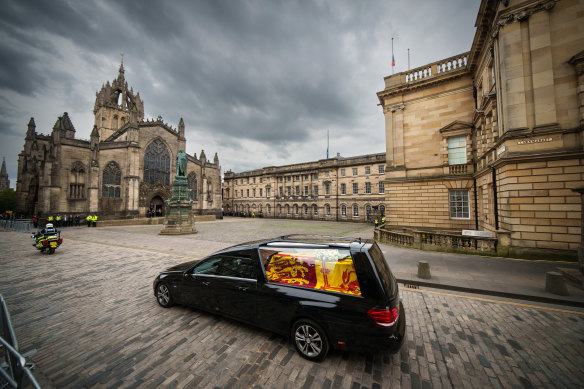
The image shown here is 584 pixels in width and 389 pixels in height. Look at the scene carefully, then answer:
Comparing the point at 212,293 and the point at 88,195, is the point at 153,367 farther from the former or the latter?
the point at 88,195

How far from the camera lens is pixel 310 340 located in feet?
10.4

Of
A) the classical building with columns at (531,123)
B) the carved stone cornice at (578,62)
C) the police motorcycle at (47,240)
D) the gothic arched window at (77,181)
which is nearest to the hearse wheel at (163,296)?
the police motorcycle at (47,240)

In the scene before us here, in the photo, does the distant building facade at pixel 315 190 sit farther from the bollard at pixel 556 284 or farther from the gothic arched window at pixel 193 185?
the bollard at pixel 556 284

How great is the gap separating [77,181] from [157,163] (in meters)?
10.3

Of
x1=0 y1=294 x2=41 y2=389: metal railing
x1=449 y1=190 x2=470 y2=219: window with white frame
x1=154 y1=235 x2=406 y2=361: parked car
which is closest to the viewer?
x1=0 y1=294 x2=41 y2=389: metal railing

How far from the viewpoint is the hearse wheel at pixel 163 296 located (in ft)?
15.5

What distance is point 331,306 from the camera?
302cm

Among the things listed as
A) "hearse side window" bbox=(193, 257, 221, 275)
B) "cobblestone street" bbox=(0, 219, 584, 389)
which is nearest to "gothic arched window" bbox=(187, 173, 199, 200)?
"cobblestone street" bbox=(0, 219, 584, 389)

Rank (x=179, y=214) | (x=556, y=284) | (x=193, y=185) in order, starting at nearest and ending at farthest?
1. (x=556, y=284)
2. (x=179, y=214)
3. (x=193, y=185)

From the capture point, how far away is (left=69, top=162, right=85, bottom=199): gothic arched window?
28484 millimetres

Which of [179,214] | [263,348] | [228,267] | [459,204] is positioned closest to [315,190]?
[179,214]

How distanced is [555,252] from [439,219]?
6.65 metres

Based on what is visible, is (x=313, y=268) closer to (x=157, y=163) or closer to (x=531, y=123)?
(x=531, y=123)

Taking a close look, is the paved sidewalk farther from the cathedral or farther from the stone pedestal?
the cathedral
